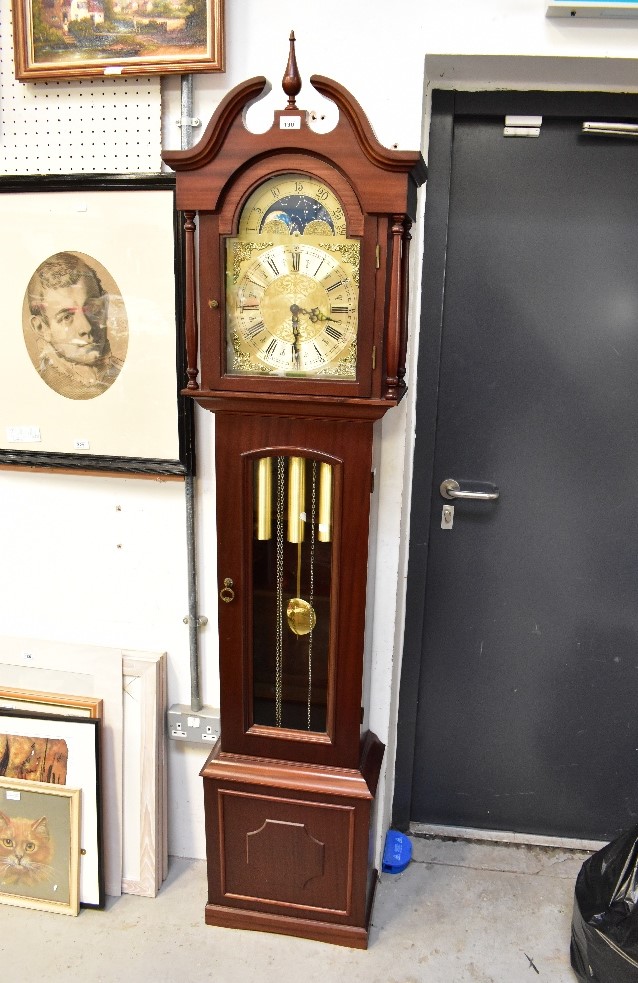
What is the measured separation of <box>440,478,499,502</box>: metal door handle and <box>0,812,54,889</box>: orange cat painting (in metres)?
1.33

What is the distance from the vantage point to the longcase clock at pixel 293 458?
1328mm

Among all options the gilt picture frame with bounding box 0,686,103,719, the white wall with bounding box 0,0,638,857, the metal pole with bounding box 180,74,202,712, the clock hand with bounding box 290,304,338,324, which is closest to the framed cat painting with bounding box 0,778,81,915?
the gilt picture frame with bounding box 0,686,103,719

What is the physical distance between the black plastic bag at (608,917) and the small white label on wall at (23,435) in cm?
169

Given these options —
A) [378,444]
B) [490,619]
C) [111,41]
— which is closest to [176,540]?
[378,444]

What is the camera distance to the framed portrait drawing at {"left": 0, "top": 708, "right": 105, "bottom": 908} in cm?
182

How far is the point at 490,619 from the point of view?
6.39ft

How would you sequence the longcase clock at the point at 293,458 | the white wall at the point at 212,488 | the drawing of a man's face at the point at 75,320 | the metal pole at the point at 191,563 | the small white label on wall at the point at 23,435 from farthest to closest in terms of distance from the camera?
the small white label on wall at the point at 23,435 < the drawing of a man's face at the point at 75,320 < the metal pole at the point at 191,563 < the white wall at the point at 212,488 < the longcase clock at the point at 293,458

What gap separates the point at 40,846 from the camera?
183 centimetres

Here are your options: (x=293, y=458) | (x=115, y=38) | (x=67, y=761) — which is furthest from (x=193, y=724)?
(x=115, y=38)

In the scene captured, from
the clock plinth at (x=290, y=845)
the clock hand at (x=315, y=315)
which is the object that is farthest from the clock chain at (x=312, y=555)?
the clock hand at (x=315, y=315)

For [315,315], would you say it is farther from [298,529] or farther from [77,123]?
[77,123]

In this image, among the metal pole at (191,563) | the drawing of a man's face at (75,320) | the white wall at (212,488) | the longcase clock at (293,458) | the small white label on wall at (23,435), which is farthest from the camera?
the small white label on wall at (23,435)

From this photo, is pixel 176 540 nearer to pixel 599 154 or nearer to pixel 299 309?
pixel 299 309

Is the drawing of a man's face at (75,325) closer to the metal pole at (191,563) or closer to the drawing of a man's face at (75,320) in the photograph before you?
the drawing of a man's face at (75,320)
